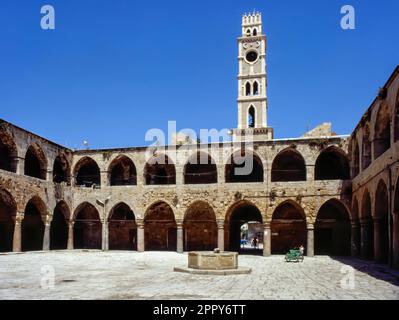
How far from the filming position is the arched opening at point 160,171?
34731 millimetres

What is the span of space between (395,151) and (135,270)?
447 inches

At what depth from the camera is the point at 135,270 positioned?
19.1 meters

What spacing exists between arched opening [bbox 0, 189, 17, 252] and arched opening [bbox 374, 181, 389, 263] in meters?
20.4

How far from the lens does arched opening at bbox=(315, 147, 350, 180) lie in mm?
32094

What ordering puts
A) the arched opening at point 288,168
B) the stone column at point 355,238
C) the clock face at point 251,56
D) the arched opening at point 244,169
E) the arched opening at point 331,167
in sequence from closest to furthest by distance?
the stone column at point 355,238, the arched opening at point 331,167, the arched opening at point 244,169, the arched opening at point 288,168, the clock face at point 251,56

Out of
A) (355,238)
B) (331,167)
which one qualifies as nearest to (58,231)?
(331,167)

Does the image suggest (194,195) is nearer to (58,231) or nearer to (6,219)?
(58,231)

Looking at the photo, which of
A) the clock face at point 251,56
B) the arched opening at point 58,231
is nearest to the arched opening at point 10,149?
the arched opening at point 58,231

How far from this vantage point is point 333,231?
104 ft

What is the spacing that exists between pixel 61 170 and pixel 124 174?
490cm

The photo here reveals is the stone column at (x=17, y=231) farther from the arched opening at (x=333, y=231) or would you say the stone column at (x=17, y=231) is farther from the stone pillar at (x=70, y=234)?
the arched opening at (x=333, y=231)

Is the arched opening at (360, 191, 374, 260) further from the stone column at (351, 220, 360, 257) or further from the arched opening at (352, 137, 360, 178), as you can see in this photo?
the arched opening at (352, 137, 360, 178)

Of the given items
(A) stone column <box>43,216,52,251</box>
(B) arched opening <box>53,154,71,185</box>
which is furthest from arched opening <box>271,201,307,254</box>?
(B) arched opening <box>53,154,71,185</box>

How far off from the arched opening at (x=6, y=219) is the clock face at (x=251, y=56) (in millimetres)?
27140
